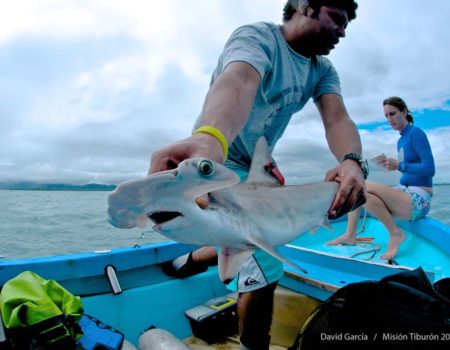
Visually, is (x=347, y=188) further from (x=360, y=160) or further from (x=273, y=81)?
(x=273, y=81)

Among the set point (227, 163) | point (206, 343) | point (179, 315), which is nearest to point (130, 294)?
point (179, 315)

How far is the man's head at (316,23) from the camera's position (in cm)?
209

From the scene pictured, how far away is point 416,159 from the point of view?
16.4 feet

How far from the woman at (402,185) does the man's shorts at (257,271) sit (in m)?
2.58

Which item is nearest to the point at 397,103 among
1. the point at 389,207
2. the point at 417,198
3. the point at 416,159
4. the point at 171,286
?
the point at 416,159

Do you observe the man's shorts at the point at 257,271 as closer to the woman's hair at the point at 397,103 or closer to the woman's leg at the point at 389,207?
the woman's leg at the point at 389,207

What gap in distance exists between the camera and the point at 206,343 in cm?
342

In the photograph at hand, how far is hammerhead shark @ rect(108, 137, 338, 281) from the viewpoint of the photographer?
90 centimetres

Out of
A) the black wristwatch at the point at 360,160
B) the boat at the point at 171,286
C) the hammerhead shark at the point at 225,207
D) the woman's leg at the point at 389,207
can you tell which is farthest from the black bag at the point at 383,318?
the woman's leg at the point at 389,207

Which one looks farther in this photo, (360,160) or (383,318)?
(360,160)

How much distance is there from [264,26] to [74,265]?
272cm

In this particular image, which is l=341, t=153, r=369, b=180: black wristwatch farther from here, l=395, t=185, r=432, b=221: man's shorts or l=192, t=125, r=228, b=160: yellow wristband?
l=395, t=185, r=432, b=221: man's shorts

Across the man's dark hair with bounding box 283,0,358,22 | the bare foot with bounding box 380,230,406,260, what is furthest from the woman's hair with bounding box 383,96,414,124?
the man's dark hair with bounding box 283,0,358,22

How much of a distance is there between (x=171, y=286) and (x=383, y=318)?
263cm
